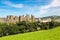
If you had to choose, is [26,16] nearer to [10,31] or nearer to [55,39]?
[10,31]

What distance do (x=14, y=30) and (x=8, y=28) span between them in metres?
4.35

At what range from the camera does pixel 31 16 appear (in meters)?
199

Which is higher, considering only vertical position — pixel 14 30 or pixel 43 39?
pixel 43 39

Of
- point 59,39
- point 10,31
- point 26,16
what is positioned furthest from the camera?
point 26,16

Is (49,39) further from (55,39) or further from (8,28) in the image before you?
(8,28)

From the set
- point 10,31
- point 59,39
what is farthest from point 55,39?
point 10,31

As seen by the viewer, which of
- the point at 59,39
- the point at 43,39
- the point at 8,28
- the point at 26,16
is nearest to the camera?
the point at 59,39

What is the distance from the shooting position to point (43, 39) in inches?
Result: 551

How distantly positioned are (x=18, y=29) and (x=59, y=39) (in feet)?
191

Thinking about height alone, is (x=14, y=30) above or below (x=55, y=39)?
below

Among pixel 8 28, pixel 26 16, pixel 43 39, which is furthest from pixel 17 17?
pixel 43 39

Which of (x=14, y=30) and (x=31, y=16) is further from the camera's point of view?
(x=31, y=16)

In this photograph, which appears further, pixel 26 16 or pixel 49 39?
pixel 26 16

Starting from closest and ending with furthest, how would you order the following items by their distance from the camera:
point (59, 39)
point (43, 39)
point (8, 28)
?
point (59, 39)
point (43, 39)
point (8, 28)
